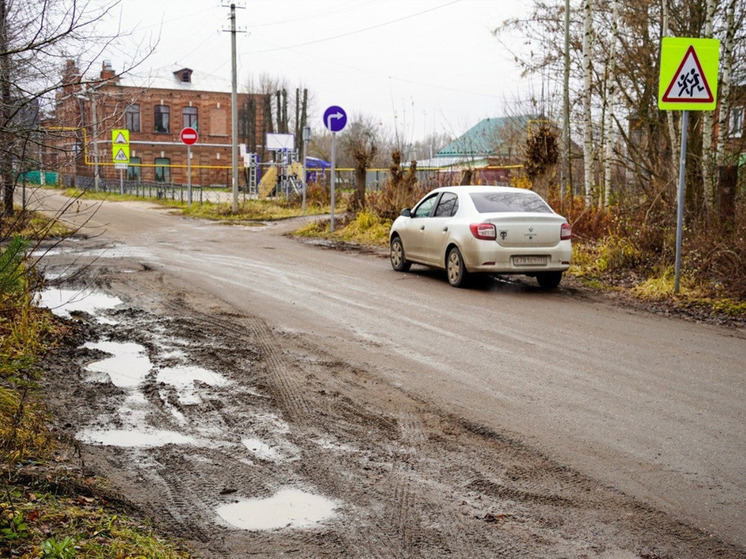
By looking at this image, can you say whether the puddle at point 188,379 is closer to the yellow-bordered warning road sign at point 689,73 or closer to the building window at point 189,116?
the yellow-bordered warning road sign at point 689,73

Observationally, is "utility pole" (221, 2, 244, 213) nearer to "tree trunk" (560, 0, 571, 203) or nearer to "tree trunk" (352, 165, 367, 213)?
"tree trunk" (352, 165, 367, 213)

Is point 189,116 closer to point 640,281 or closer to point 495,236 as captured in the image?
point 495,236

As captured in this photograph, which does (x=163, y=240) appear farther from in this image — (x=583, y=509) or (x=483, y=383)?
(x=583, y=509)

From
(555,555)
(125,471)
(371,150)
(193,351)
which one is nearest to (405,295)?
(193,351)

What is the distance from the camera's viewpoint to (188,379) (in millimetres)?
7391

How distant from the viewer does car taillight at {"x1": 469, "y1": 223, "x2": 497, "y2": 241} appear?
1302cm

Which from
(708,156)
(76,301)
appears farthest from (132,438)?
(708,156)

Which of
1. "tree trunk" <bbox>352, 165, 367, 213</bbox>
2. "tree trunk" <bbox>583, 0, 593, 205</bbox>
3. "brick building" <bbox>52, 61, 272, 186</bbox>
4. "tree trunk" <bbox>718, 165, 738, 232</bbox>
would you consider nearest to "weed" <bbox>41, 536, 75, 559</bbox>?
"tree trunk" <bbox>718, 165, 738, 232</bbox>

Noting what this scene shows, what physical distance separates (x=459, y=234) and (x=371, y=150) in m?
13.5

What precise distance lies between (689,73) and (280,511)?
380 inches

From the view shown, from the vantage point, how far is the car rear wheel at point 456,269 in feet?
44.2

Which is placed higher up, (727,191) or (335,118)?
(335,118)

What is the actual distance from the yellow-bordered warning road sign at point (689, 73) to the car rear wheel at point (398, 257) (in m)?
5.69

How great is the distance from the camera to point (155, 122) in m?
74.0
